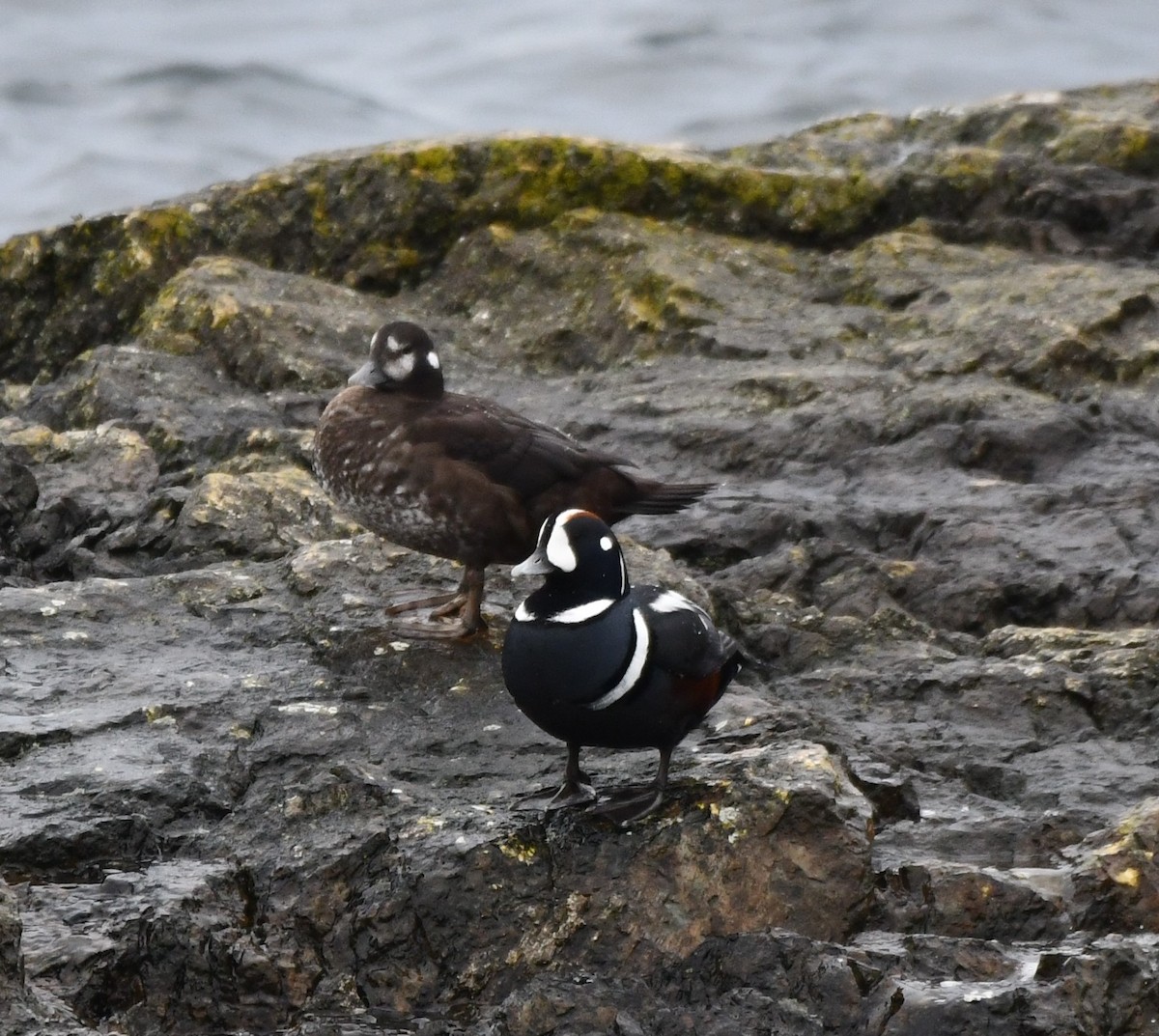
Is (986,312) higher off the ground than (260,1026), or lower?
higher

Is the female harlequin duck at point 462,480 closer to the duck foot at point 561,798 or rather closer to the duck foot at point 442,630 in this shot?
the duck foot at point 442,630

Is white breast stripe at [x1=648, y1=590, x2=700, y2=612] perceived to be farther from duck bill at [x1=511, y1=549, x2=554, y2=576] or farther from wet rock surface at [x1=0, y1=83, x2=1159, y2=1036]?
wet rock surface at [x1=0, y1=83, x2=1159, y2=1036]

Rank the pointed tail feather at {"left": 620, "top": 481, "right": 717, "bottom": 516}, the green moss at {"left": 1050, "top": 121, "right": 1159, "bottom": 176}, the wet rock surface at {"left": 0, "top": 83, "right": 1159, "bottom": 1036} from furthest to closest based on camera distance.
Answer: the green moss at {"left": 1050, "top": 121, "right": 1159, "bottom": 176} → the pointed tail feather at {"left": 620, "top": 481, "right": 717, "bottom": 516} → the wet rock surface at {"left": 0, "top": 83, "right": 1159, "bottom": 1036}

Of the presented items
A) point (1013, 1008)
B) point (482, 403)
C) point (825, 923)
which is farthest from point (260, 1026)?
point (482, 403)

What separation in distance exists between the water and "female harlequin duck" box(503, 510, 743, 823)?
53.5 feet

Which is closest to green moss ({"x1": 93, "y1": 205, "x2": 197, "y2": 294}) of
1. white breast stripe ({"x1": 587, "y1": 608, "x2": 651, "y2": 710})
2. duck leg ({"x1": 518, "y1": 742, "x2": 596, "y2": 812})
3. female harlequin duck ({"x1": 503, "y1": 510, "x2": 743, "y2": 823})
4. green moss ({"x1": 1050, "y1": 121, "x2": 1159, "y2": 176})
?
green moss ({"x1": 1050, "y1": 121, "x2": 1159, "y2": 176})

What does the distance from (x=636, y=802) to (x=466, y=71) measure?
22.1 m

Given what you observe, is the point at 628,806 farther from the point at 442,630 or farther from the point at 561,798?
the point at 442,630

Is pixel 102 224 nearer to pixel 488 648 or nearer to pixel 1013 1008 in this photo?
pixel 488 648

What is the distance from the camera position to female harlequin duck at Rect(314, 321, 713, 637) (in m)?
5.68

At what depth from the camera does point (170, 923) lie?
3934mm

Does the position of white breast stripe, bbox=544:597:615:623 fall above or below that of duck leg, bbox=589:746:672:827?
above

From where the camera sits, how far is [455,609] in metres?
5.73

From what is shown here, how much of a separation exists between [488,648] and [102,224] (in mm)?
4491
